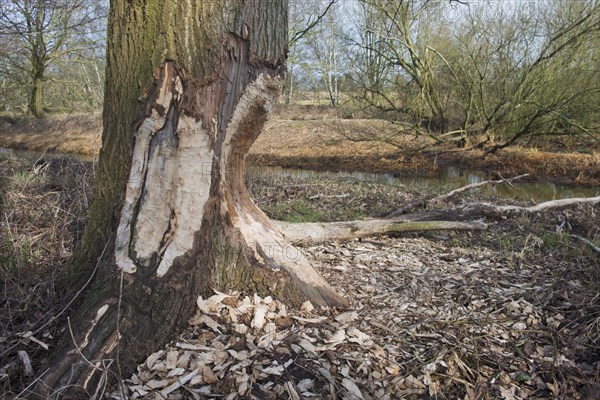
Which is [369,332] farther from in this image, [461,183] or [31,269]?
[461,183]

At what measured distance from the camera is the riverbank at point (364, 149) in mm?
12522

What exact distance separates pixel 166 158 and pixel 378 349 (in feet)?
4.90

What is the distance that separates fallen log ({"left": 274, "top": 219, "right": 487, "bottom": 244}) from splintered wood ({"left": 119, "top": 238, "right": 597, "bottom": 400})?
960 millimetres

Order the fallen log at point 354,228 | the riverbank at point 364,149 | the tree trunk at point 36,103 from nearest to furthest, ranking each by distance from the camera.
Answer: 1. the fallen log at point 354,228
2. the riverbank at point 364,149
3. the tree trunk at point 36,103

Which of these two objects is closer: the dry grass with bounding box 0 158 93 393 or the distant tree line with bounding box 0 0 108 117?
the dry grass with bounding box 0 158 93 393

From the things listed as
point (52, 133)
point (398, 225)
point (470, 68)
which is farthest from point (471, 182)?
point (52, 133)

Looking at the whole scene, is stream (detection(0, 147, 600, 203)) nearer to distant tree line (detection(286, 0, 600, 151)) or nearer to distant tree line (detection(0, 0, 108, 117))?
distant tree line (detection(286, 0, 600, 151))

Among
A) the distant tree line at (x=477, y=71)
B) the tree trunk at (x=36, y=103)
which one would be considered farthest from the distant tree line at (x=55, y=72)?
the distant tree line at (x=477, y=71)

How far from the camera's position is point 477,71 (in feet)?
39.9

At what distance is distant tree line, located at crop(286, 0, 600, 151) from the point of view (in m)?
11.5

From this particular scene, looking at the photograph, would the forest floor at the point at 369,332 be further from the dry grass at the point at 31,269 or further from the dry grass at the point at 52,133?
the dry grass at the point at 52,133

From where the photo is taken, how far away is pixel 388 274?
10.5ft

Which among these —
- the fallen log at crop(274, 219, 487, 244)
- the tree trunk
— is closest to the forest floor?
the fallen log at crop(274, 219, 487, 244)

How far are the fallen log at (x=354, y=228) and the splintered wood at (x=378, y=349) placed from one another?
0.96m
